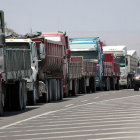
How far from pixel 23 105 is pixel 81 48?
21.3 metres

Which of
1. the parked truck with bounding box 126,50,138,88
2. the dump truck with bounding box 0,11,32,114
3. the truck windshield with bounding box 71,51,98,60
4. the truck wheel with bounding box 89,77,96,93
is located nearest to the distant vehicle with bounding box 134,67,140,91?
the parked truck with bounding box 126,50,138,88

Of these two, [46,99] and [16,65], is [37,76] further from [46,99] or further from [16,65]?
[16,65]

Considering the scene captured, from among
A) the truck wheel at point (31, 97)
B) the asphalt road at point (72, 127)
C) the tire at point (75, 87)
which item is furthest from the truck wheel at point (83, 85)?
the asphalt road at point (72, 127)

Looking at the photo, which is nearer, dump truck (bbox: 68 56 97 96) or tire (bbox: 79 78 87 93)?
dump truck (bbox: 68 56 97 96)

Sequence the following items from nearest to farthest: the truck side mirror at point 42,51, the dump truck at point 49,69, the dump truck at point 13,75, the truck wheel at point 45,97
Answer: the dump truck at point 13,75, the truck side mirror at point 42,51, the dump truck at point 49,69, the truck wheel at point 45,97

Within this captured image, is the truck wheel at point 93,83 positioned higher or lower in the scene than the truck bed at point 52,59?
lower

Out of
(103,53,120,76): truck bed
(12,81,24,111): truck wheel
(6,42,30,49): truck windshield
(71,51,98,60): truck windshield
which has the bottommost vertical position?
(103,53,120,76): truck bed

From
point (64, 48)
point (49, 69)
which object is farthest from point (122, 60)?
point (49, 69)

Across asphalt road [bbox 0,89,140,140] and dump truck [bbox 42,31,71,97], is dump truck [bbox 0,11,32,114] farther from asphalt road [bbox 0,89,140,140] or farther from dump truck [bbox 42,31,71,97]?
dump truck [bbox 42,31,71,97]

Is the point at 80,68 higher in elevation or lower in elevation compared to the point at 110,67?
higher

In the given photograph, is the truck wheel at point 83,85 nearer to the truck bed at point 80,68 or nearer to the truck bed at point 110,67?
the truck bed at point 80,68

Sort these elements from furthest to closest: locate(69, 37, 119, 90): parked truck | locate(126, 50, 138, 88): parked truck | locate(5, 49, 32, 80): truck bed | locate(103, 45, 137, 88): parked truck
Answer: locate(126, 50, 138, 88): parked truck
locate(103, 45, 137, 88): parked truck
locate(69, 37, 119, 90): parked truck
locate(5, 49, 32, 80): truck bed

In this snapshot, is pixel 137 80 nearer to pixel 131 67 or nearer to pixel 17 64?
pixel 131 67

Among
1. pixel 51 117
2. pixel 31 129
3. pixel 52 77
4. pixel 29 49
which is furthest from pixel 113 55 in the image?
pixel 31 129
